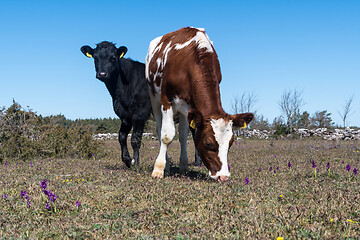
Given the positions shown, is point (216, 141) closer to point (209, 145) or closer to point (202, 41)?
point (209, 145)

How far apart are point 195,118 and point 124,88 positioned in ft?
11.1

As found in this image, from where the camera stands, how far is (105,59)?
26.4 ft

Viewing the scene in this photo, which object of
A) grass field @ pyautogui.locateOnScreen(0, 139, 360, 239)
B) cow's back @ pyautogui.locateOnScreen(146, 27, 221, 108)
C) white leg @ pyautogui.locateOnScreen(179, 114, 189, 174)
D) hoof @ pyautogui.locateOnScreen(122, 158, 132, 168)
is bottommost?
grass field @ pyautogui.locateOnScreen(0, 139, 360, 239)

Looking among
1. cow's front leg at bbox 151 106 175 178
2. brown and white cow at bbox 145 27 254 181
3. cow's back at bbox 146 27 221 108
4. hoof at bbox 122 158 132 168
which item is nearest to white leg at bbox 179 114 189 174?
brown and white cow at bbox 145 27 254 181

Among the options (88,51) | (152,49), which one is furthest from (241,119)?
(88,51)

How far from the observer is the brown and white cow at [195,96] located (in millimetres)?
5254

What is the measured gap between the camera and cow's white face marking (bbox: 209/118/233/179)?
520cm

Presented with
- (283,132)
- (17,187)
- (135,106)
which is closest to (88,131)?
(135,106)

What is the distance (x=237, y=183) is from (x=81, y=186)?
2.63 m

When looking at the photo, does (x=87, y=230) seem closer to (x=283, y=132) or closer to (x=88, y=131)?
(x=88, y=131)

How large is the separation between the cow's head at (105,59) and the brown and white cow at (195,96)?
4.67ft

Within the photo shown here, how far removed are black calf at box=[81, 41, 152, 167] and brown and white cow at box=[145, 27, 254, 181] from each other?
3.59 ft

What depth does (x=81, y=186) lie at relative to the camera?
545cm

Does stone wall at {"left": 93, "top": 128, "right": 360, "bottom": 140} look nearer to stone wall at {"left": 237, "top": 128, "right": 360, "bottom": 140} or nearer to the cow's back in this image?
stone wall at {"left": 237, "top": 128, "right": 360, "bottom": 140}
